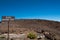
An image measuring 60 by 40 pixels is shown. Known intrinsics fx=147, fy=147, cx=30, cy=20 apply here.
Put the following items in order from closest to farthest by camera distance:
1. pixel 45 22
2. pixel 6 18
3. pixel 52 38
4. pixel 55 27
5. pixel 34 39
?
pixel 6 18
pixel 34 39
pixel 52 38
pixel 55 27
pixel 45 22

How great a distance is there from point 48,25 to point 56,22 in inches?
107

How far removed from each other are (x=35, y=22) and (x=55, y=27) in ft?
15.0

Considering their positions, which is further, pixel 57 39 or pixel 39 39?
pixel 57 39

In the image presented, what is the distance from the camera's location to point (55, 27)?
31266mm

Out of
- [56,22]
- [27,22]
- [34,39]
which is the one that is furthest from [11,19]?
[56,22]

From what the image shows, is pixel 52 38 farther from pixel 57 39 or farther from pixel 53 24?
pixel 53 24

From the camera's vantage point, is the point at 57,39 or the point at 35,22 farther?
the point at 35,22

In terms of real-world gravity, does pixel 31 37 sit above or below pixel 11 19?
below

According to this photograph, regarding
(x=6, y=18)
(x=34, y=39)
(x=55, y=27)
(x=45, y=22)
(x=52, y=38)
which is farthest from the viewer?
(x=45, y=22)

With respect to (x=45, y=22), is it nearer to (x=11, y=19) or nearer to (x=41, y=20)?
(x=41, y=20)

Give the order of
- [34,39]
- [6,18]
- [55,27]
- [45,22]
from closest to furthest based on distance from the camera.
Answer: [6,18]
[34,39]
[55,27]
[45,22]

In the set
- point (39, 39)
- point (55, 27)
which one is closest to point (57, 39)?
point (39, 39)

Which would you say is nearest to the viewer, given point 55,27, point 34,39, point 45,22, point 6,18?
point 6,18

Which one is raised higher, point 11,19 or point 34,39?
point 11,19
